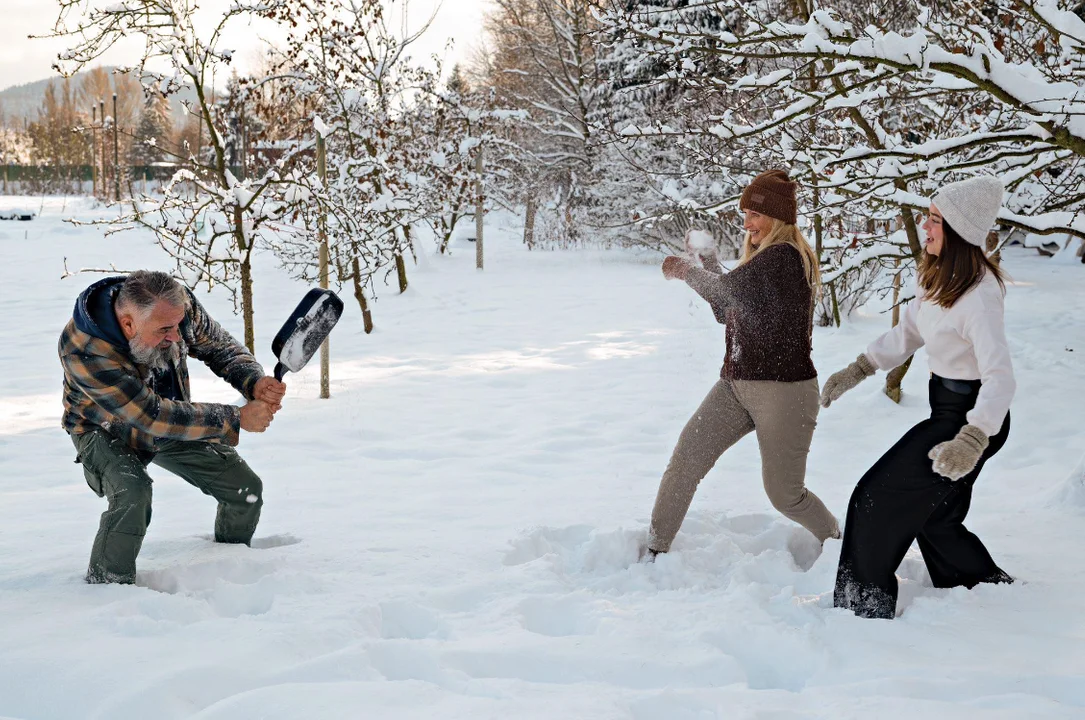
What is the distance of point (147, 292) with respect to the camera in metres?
3.23

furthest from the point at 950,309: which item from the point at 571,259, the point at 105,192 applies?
the point at 105,192

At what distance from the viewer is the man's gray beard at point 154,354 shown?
3.30 meters

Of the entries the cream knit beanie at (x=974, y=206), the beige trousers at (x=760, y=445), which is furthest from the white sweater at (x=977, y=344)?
the beige trousers at (x=760, y=445)

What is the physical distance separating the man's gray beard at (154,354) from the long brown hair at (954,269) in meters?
2.79

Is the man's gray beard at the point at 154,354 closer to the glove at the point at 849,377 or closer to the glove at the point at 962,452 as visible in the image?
the glove at the point at 849,377

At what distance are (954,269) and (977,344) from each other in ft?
0.87

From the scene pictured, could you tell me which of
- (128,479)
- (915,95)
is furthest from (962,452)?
(915,95)

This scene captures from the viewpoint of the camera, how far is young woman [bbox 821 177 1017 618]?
9.08ft

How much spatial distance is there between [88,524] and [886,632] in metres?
3.64

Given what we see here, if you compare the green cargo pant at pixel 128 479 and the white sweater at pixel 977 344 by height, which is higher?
the white sweater at pixel 977 344

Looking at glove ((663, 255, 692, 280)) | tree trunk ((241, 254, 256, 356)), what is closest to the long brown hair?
glove ((663, 255, 692, 280))

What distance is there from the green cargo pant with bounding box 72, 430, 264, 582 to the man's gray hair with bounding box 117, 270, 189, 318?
0.55 metres

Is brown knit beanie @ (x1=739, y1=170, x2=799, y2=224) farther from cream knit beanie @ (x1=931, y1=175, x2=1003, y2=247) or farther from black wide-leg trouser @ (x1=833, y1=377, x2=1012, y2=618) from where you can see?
black wide-leg trouser @ (x1=833, y1=377, x2=1012, y2=618)

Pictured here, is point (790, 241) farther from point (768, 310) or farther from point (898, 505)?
point (898, 505)
